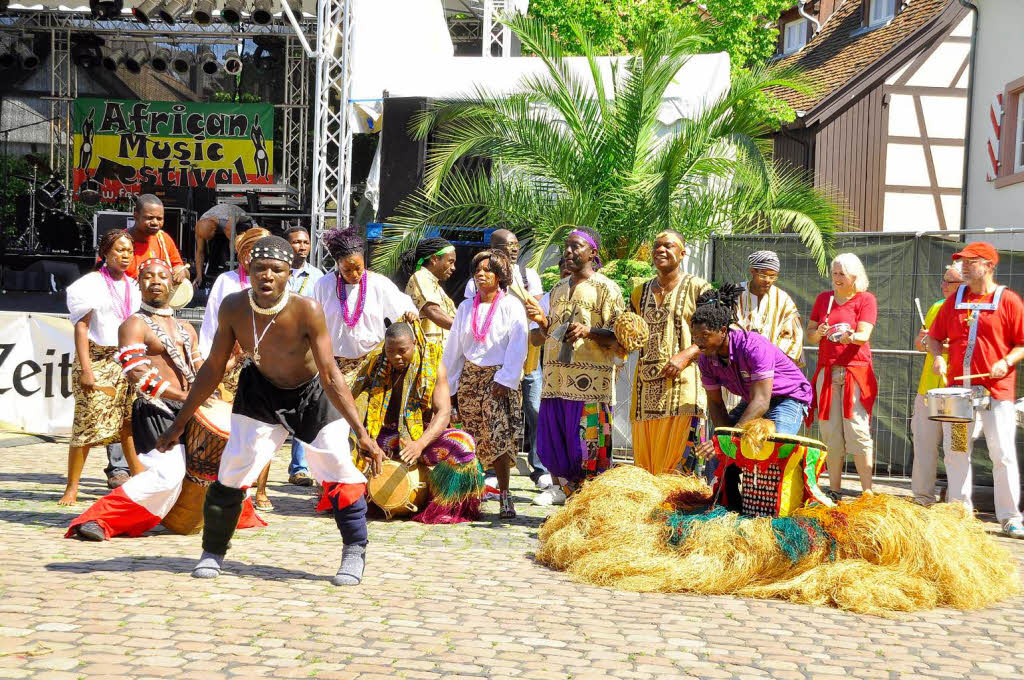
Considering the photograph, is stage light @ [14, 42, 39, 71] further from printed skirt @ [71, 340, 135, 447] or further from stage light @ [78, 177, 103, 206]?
printed skirt @ [71, 340, 135, 447]

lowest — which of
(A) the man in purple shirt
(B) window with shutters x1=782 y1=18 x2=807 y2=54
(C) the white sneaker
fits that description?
(C) the white sneaker

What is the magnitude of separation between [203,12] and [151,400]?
15.2 meters

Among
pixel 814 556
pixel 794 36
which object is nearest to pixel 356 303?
pixel 814 556

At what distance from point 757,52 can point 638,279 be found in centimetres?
1891

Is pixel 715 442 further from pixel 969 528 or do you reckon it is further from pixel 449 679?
pixel 449 679

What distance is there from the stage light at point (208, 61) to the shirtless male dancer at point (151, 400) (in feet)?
60.0

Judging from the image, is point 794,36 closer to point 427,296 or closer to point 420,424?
point 427,296

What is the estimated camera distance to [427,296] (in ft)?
28.4

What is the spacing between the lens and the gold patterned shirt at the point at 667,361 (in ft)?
24.6

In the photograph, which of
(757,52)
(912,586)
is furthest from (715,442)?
(757,52)

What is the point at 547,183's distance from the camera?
1215 cm

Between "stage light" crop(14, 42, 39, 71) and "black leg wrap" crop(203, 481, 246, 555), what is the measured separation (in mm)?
20921

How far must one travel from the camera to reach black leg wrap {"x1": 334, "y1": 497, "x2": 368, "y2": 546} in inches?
221

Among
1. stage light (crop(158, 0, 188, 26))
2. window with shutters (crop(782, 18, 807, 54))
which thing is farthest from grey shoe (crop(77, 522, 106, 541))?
window with shutters (crop(782, 18, 807, 54))
